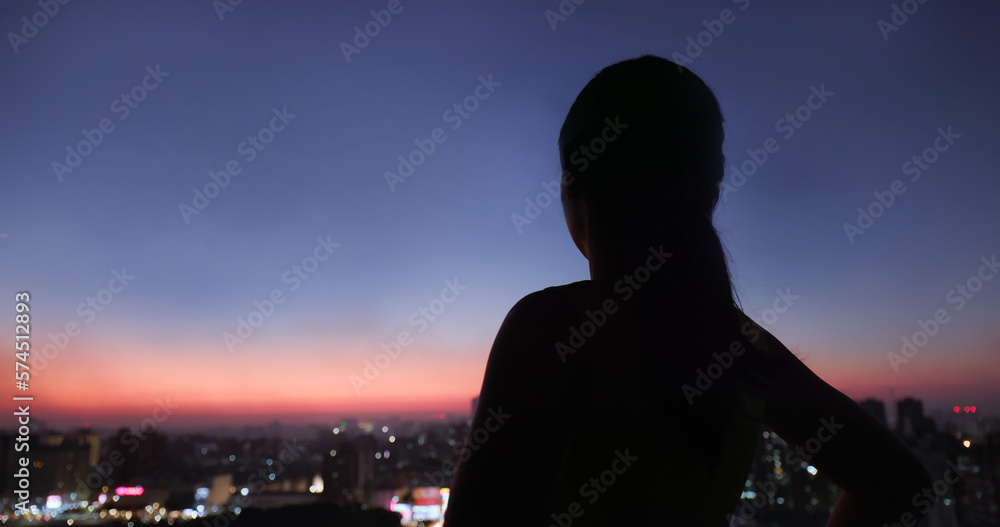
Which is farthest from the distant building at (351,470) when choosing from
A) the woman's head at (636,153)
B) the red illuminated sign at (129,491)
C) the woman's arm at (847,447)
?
the woman's head at (636,153)

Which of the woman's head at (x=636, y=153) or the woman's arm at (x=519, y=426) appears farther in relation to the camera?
the woman's head at (x=636, y=153)

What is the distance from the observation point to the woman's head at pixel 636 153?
652mm

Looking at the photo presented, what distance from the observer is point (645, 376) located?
1.77 ft

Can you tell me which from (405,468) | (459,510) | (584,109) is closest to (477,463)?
(459,510)

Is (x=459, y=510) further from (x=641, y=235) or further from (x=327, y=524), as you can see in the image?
(x=327, y=524)

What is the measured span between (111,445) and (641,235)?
22.1 m

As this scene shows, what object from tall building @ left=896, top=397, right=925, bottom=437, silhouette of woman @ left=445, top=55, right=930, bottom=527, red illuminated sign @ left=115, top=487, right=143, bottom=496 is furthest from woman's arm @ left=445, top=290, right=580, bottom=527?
red illuminated sign @ left=115, top=487, right=143, bottom=496

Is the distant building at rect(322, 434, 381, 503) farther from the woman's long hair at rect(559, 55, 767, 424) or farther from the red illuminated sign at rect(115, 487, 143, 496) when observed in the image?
the woman's long hair at rect(559, 55, 767, 424)

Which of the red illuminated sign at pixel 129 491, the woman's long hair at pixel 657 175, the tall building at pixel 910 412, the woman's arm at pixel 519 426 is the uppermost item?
the tall building at pixel 910 412

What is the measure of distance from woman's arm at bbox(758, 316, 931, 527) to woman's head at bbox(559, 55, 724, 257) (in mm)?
282

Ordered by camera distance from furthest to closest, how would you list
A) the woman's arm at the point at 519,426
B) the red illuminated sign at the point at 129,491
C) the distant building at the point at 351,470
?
the distant building at the point at 351,470 → the red illuminated sign at the point at 129,491 → the woman's arm at the point at 519,426

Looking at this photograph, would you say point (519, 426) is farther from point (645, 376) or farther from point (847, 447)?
point (847, 447)

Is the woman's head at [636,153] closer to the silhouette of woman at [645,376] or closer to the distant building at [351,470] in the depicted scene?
the silhouette of woman at [645,376]

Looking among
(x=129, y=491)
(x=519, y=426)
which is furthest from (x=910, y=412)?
(x=129, y=491)
